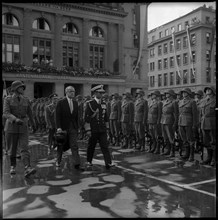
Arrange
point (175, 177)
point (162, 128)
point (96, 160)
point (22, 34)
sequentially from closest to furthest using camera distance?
point (175, 177) < point (96, 160) < point (162, 128) < point (22, 34)

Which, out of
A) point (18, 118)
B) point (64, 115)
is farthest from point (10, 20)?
point (18, 118)

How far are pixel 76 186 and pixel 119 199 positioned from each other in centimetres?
121

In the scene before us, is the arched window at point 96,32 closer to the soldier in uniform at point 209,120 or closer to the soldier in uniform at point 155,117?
the soldier in uniform at point 155,117

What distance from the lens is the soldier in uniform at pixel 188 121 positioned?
876 centimetres

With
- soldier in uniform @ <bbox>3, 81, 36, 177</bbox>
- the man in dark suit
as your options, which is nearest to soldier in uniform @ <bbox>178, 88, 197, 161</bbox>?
the man in dark suit

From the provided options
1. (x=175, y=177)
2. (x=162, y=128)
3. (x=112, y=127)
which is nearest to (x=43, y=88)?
(x=112, y=127)

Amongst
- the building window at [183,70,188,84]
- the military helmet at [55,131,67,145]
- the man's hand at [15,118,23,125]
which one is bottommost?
the military helmet at [55,131,67,145]

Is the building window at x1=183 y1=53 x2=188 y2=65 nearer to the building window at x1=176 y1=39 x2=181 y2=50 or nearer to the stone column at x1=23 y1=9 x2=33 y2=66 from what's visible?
the building window at x1=176 y1=39 x2=181 y2=50

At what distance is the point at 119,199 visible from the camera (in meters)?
5.29

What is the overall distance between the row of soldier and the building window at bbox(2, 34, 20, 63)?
24277 millimetres

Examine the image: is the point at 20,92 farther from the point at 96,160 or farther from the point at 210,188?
the point at 210,188

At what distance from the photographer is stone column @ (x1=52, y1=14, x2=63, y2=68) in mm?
36281

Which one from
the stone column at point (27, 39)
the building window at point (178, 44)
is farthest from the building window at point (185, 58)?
the stone column at point (27, 39)

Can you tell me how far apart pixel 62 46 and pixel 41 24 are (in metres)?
3.40
